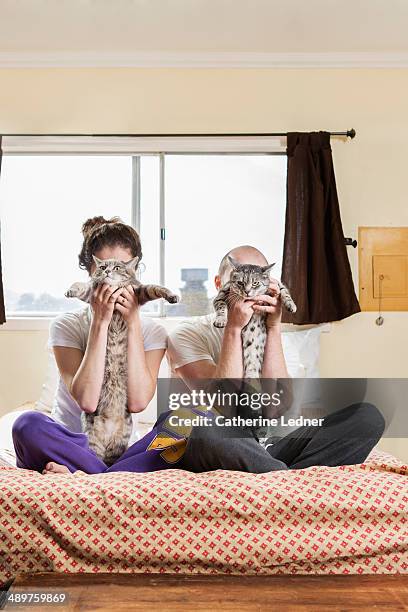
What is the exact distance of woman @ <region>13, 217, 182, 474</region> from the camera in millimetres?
1516

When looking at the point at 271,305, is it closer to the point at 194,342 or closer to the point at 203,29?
the point at 194,342

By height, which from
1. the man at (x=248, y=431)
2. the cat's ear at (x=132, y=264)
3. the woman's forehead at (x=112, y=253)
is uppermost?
the woman's forehead at (x=112, y=253)

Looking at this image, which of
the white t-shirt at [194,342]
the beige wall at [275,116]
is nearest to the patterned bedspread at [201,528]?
the white t-shirt at [194,342]

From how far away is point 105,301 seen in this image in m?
1.54

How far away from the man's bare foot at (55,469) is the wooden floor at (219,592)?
26cm

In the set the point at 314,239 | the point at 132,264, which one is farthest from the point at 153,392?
the point at 314,239

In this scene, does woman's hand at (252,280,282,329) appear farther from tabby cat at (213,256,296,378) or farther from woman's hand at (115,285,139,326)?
woman's hand at (115,285,139,326)

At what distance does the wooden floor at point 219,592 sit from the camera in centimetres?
114

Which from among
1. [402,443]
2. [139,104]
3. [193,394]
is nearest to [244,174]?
[139,104]

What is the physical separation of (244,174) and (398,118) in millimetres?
875

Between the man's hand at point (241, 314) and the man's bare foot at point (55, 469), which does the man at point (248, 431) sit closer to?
the man's hand at point (241, 314)

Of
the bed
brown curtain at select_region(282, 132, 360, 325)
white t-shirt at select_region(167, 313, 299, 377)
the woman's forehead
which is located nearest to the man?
white t-shirt at select_region(167, 313, 299, 377)

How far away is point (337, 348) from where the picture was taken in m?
3.39

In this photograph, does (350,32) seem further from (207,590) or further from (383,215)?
(207,590)
